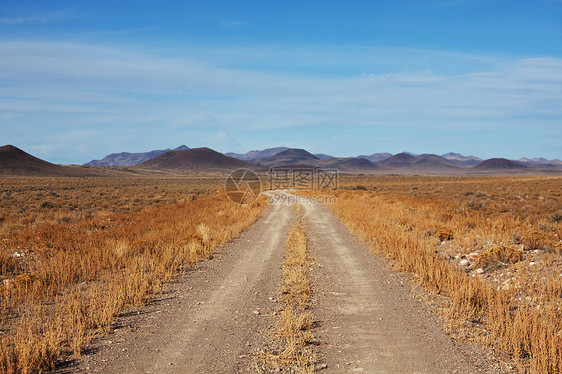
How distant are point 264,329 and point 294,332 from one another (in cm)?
55

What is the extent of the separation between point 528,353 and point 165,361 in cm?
511

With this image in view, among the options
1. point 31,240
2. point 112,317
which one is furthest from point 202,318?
point 31,240

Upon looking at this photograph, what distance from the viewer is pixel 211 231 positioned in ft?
54.1

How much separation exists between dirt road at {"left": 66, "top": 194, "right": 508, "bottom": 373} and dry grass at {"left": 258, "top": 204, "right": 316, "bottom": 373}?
0.20 meters

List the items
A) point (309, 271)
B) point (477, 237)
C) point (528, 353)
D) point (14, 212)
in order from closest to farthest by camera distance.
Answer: point (528, 353) < point (309, 271) < point (477, 237) < point (14, 212)

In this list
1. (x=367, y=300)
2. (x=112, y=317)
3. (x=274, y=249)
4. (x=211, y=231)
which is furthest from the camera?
(x=211, y=231)

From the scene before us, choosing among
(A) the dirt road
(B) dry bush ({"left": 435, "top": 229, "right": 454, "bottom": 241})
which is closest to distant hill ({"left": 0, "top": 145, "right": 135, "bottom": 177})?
(A) the dirt road

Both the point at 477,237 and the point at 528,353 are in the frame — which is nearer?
the point at 528,353

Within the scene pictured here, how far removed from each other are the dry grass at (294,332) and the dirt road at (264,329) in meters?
0.20

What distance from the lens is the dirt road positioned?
490 centimetres

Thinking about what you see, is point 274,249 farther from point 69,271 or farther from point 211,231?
point 69,271

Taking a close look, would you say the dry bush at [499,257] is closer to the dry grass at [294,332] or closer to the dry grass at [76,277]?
the dry grass at [294,332]

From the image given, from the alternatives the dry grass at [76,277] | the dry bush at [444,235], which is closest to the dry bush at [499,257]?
the dry bush at [444,235]

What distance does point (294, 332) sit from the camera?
5961 mm
